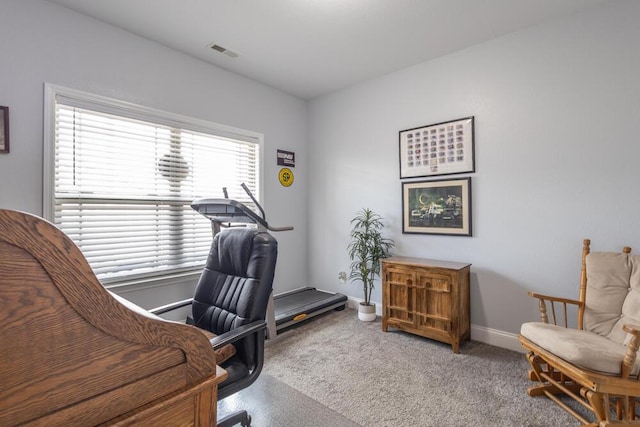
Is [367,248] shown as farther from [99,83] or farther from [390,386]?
[99,83]

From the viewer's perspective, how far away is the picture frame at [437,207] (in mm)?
3021

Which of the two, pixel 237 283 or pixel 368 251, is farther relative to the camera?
pixel 368 251

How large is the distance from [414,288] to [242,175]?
2.28 meters

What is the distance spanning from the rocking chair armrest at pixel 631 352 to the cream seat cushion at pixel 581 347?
0.02 m

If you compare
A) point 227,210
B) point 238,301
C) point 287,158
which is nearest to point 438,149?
point 287,158

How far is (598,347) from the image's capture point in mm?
1749

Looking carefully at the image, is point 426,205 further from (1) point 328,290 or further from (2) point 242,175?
(2) point 242,175

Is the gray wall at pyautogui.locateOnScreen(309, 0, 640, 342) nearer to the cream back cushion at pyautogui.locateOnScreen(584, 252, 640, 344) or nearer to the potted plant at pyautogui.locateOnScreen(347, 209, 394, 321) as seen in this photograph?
the potted plant at pyautogui.locateOnScreen(347, 209, 394, 321)

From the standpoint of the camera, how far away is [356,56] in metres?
3.17

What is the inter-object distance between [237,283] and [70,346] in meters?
1.36

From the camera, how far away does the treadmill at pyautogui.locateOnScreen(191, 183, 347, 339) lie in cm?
241

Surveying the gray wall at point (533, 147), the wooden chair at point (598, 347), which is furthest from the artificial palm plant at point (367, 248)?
the wooden chair at point (598, 347)

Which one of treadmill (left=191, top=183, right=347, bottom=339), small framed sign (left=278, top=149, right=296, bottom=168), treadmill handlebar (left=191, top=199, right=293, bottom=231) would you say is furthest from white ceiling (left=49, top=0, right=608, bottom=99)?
treadmill handlebar (left=191, top=199, right=293, bottom=231)

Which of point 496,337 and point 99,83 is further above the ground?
point 99,83
